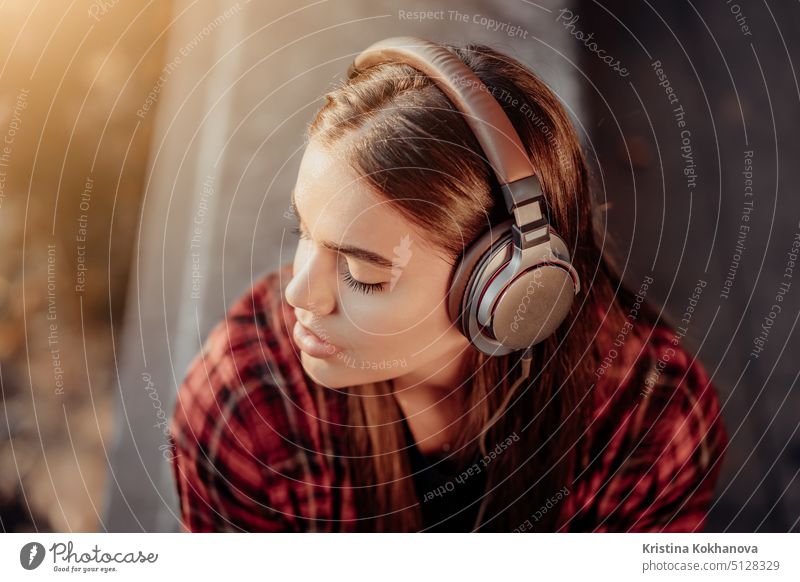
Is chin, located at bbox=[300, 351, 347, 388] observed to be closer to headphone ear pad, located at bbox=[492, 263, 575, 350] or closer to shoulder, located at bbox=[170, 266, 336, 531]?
shoulder, located at bbox=[170, 266, 336, 531]

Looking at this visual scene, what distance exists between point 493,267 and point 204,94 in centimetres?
31

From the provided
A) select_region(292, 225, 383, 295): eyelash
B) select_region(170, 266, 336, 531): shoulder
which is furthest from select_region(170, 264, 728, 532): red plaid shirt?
select_region(292, 225, 383, 295): eyelash

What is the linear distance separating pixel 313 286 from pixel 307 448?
0.57 ft

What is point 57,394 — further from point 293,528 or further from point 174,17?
point 174,17

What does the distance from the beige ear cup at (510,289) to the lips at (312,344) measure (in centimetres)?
11

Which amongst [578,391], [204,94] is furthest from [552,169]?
[204,94]

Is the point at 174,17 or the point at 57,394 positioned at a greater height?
the point at 174,17

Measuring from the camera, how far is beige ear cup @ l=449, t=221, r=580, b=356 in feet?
1.61

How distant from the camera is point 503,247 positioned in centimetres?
49

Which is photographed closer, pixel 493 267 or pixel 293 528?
pixel 493 267

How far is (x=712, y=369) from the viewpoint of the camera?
2.06 ft

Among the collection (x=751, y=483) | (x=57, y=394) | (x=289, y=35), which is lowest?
(x=751, y=483)

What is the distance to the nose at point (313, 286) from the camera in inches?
20.3

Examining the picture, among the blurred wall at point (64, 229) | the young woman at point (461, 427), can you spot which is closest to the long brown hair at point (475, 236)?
the young woman at point (461, 427)
